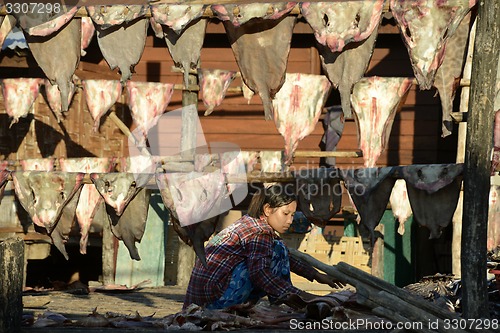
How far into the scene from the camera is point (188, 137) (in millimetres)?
11195

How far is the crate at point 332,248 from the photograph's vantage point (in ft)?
41.1

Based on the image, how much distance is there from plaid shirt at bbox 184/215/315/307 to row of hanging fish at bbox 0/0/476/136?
38.4 inches

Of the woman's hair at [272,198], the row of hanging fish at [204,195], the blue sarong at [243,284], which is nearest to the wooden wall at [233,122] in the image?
the row of hanging fish at [204,195]

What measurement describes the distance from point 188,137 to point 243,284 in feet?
14.2

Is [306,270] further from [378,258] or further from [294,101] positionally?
[378,258]

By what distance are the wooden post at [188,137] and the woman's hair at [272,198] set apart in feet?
12.3

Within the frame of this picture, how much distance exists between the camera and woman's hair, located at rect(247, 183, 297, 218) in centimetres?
713

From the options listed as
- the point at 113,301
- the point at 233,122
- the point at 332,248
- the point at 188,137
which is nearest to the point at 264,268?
the point at 113,301

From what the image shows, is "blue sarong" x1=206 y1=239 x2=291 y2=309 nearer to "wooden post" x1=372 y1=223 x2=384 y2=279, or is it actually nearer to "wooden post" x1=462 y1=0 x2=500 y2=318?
"wooden post" x1=462 y1=0 x2=500 y2=318

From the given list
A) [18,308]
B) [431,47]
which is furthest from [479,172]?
[18,308]

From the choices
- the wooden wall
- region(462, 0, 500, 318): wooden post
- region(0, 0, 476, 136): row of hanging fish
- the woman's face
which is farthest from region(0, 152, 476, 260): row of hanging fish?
the wooden wall

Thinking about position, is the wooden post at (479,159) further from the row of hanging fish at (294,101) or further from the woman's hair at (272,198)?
the row of hanging fish at (294,101)

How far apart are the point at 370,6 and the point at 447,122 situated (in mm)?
979

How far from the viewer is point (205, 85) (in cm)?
1127
